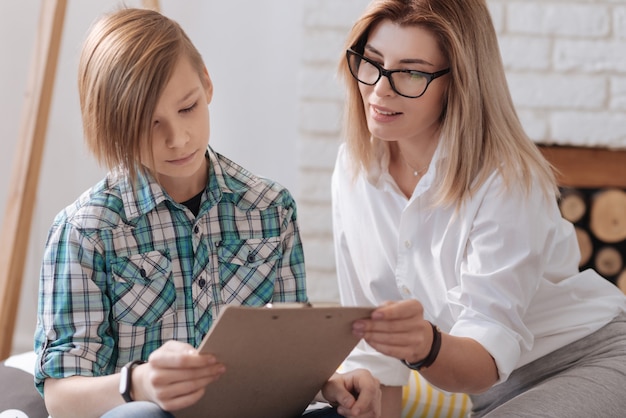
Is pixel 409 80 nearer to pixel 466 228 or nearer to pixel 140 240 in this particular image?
pixel 466 228

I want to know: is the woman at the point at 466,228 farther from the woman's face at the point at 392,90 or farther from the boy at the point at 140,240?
the boy at the point at 140,240

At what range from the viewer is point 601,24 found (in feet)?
8.58

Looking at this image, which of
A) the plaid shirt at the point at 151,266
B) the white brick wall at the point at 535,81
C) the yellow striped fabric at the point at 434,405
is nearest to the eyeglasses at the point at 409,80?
the plaid shirt at the point at 151,266

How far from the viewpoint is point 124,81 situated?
1.30 metres

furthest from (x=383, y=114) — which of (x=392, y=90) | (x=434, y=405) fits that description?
(x=434, y=405)

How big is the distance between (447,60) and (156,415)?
2.60 ft

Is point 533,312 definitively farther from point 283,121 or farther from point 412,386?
point 283,121

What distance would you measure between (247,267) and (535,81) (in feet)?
4.74

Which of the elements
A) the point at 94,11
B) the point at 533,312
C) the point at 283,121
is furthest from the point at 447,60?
the point at 94,11

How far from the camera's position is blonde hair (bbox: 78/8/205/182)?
1.30 metres

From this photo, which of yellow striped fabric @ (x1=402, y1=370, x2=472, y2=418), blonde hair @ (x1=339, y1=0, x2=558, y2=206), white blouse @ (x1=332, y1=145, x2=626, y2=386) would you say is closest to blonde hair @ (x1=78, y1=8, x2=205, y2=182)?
blonde hair @ (x1=339, y1=0, x2=558, y2=206)

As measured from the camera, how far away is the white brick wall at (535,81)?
2605 millimetres

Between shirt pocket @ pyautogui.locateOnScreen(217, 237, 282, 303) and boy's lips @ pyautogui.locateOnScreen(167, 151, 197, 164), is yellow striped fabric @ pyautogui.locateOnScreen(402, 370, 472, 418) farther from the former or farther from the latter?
boy's lips @ pyautogui.locateOnScreen(167, 151, 197, 164)

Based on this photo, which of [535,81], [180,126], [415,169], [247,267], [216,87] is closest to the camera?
[180,126]
